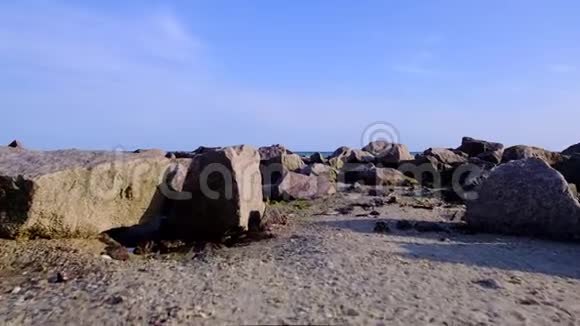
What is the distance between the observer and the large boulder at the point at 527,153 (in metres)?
16.5

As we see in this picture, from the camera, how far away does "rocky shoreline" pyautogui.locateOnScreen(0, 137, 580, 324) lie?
15.0 feet

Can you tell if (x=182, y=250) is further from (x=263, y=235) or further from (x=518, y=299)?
(x=518, y=299)

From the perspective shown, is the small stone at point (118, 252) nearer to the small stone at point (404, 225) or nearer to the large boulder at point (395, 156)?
the small stone at point (404, 225)

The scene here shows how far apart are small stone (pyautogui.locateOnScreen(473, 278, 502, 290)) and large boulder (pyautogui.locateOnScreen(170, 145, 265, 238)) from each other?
321cm

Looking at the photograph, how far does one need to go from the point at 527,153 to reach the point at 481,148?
3.85m

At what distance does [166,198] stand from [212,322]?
3972 mm

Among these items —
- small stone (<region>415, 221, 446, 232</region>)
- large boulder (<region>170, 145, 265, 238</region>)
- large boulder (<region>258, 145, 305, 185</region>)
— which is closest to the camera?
large boulder (<region>170, 145, 265, 238</region>)

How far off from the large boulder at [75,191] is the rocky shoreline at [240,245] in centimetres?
1

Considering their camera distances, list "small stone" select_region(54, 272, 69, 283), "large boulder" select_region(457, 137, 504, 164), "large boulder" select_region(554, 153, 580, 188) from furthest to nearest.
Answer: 1. "large boulder" select_region(457, 137, 504, 164)
2. "large boulder" select_region(554, 153, 580, 188)
3. "small stone" select_region(54, 272, 69, 283)

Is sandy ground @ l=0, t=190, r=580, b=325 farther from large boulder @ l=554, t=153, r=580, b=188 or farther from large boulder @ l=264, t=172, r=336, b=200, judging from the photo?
large boulder @ l=554, t=153, r=580, b=188

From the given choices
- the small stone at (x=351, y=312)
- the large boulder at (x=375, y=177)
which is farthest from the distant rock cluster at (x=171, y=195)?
the large boulder at (x=375, y=177)

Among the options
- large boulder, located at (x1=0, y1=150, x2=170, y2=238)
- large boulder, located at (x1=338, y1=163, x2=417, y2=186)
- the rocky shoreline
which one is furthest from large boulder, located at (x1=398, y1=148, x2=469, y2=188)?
large boulder, located at (x1=0, y1=150, x2=170, y2=238)

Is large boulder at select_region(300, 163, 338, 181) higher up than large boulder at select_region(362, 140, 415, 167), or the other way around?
large boulder at select_region(362, 140, 415, 167)

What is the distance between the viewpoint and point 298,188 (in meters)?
11.1
